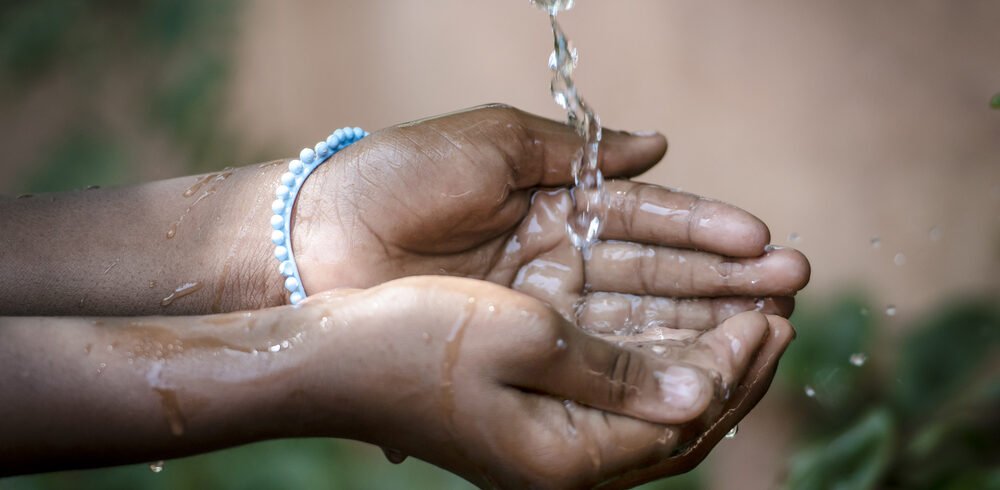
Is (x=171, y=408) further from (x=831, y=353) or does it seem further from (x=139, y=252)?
(x=831, y=353)

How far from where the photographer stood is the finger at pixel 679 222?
1.30 meters

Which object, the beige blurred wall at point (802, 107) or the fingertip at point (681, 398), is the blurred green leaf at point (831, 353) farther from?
the fingertip at point (681, 398)

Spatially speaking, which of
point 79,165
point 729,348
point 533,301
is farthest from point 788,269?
point 79,165

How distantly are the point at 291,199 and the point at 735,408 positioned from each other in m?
0.72

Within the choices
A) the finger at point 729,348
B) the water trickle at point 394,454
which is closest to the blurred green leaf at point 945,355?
the finger at point 729,348

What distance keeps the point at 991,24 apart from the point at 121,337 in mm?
1904

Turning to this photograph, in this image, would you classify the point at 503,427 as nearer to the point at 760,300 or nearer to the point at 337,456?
the point at 760,300

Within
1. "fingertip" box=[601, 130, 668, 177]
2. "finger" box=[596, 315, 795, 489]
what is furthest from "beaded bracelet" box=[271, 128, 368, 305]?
"finger" box=[596, 315, 795, 489]

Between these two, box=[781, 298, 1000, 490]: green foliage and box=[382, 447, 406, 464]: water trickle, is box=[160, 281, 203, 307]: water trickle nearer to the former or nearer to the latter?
box=[382, 447, 406, 464]: water trickle

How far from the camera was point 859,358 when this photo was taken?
2027mm

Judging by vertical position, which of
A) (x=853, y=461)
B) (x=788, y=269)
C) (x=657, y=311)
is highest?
(x=788, y=269)

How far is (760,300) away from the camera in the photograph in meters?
1.33

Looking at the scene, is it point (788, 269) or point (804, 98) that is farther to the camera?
point (804, 98)

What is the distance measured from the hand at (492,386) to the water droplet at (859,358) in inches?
44.7
